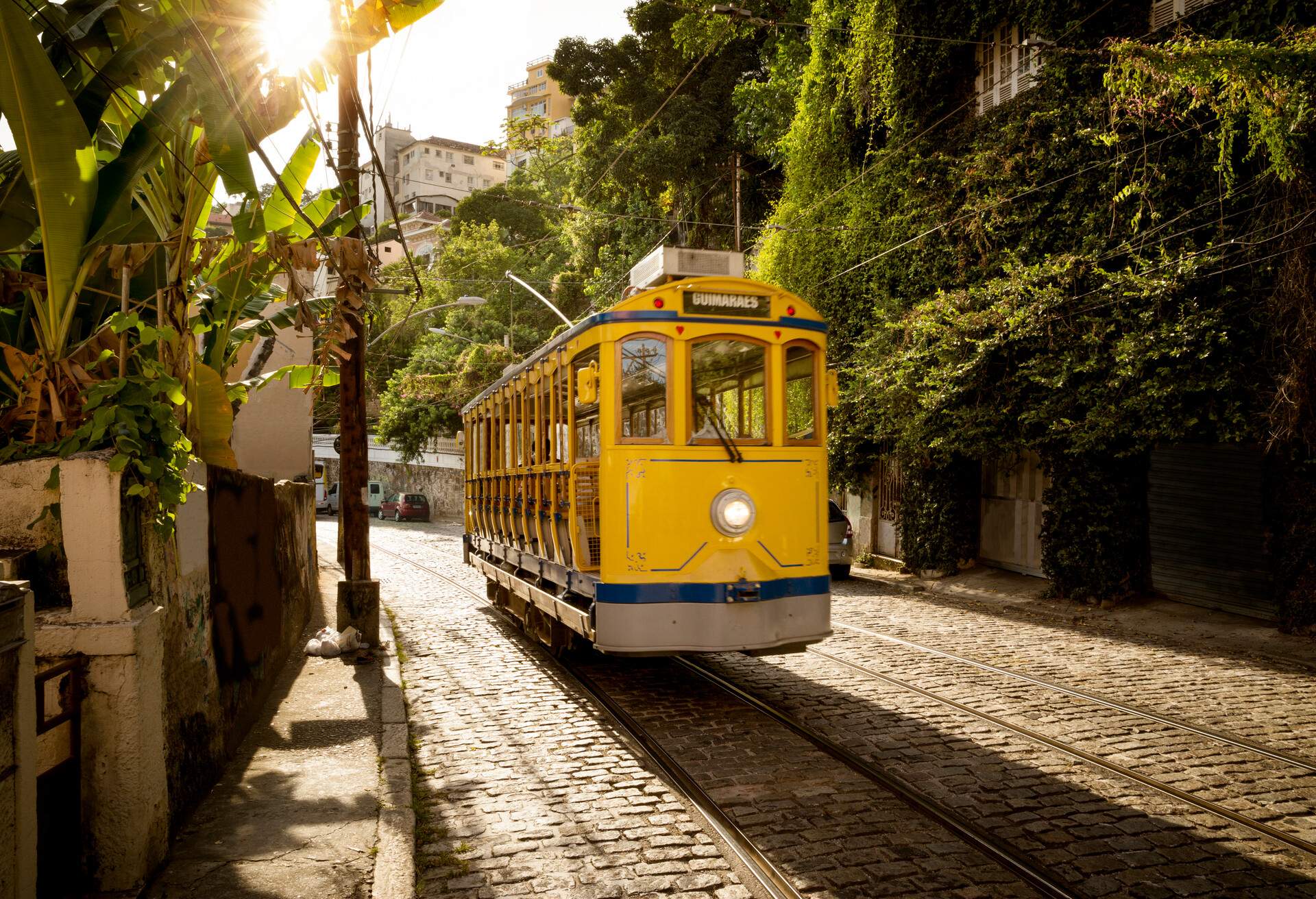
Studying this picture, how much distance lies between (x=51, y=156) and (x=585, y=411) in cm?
457

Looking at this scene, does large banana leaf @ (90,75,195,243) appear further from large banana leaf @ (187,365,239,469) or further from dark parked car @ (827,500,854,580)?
dark parked car @ (827,500,854,580)

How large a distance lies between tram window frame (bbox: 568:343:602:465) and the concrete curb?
268 cm

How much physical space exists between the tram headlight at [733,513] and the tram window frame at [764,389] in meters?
0.45

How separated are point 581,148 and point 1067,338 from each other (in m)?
23.0

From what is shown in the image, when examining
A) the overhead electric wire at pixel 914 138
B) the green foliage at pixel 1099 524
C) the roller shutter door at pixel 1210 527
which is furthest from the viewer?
the overhead electric wire at pixel 914 138

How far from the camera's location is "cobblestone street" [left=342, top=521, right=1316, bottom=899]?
488cm

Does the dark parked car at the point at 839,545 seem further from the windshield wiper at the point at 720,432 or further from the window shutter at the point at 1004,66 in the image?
the windshield wiper at the point at 720,432

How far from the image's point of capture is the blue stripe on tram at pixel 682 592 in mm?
Answer: 7801

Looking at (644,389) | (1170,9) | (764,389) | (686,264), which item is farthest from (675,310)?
(1170,9)

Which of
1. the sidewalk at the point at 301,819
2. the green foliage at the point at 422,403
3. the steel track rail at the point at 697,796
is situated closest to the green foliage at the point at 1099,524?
the steel track rail at the point at 697,796

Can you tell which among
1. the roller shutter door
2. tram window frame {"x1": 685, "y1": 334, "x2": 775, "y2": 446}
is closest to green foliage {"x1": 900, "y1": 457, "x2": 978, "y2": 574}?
the roller shutter door

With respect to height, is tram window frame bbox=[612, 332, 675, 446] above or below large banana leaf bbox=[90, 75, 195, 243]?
below

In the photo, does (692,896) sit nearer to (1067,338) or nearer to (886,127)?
(1067,338)

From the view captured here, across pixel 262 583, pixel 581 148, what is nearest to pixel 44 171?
pixel 262 583
